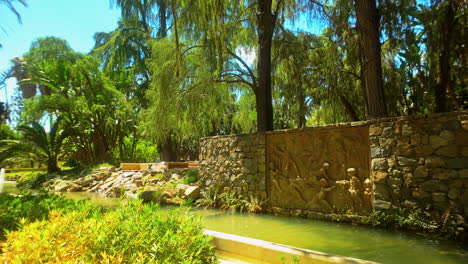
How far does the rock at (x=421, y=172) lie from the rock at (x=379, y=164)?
41cm

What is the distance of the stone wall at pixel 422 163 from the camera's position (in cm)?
416

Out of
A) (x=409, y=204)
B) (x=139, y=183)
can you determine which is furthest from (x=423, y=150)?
(x=139, y=183)

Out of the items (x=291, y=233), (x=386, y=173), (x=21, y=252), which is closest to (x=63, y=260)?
(x=21, y=252)

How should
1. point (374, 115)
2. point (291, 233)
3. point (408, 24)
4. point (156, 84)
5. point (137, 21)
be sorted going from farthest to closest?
1. point (137, 21)
2. point (156, 84)
3. point (408, 24)
4. point (374, 115)
5. point (291, 233)

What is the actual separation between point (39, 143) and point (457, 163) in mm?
16053

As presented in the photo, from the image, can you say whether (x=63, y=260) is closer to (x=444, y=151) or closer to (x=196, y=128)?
(x=444, y=151)

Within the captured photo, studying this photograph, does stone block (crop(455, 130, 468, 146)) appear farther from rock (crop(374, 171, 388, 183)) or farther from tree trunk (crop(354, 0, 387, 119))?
tree trunk (crop(354, 0, 387, 119))

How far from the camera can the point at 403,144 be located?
465cm

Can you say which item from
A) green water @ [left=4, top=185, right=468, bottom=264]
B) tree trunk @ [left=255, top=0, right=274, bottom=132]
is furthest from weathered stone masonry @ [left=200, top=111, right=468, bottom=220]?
tree trunk @ [left=255, top=0, right=274, bottom=132]

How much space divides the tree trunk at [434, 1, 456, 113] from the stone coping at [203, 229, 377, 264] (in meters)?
5.08

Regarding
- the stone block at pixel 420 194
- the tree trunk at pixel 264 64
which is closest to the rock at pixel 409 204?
the stone block at pixel 420 194

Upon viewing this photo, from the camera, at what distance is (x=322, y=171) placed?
18.1 feet

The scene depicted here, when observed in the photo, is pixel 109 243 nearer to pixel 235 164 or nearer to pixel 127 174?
pixel 235 164

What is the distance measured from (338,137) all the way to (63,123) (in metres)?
16.3
